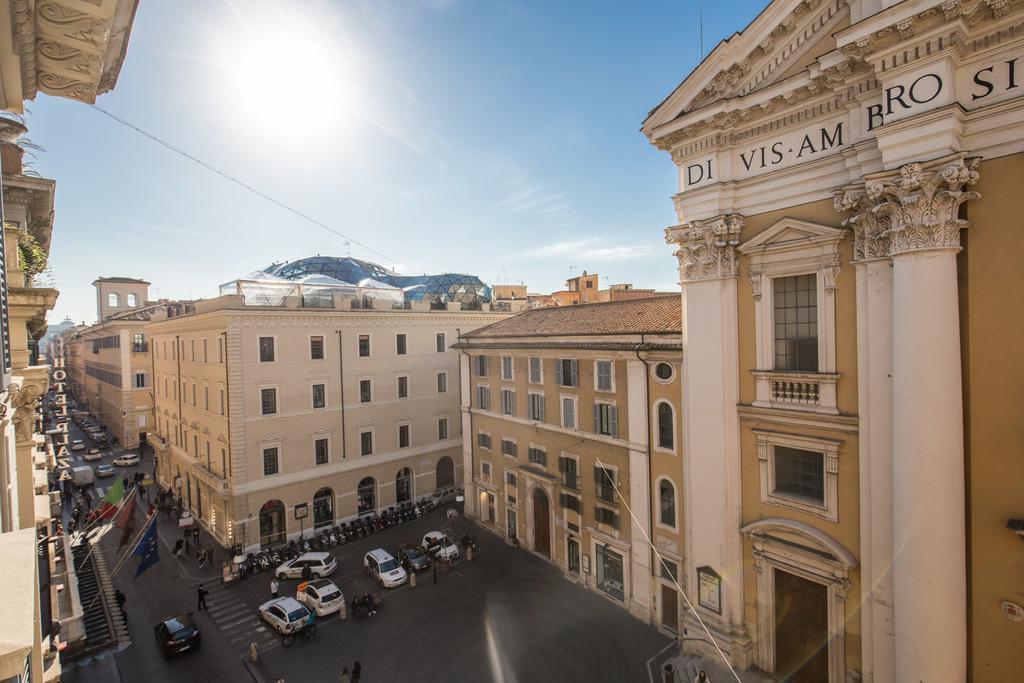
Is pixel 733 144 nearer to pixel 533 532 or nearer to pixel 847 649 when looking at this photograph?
pixel 847 649

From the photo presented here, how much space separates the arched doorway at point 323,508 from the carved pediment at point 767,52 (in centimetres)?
2759

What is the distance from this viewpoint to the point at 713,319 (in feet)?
48.4

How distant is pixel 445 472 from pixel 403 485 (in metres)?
3.52

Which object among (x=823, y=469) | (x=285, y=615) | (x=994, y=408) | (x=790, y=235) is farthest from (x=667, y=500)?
(x=285, y=615)

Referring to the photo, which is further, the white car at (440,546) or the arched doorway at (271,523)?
the arched doorway at (271,523)

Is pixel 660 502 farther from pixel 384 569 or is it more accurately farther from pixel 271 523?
pixel 271 523

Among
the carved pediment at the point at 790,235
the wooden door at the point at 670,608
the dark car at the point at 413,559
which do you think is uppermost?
the carved pediment at the point at 790,235

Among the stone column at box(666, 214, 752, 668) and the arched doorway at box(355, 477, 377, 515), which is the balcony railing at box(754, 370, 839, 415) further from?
the arched doorway at box(355, 477, 377, 515)

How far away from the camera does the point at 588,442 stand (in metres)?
23.2

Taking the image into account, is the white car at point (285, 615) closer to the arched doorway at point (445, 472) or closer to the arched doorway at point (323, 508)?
the arched doorway at point (323, 508)

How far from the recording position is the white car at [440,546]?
1049 inches

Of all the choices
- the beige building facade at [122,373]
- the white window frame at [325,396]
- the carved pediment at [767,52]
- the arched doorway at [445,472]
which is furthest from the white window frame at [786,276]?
the beige building facade at [122,373]

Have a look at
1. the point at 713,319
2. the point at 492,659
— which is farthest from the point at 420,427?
the point at 713,319

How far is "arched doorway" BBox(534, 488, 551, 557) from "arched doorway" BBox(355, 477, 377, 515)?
1191 cm
